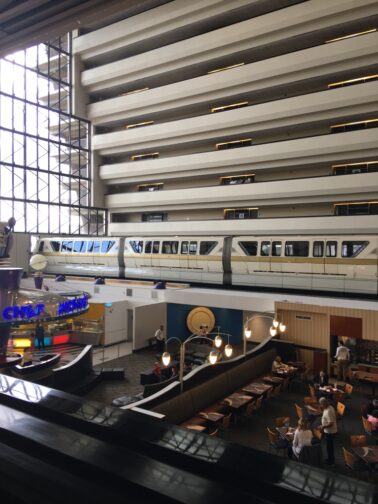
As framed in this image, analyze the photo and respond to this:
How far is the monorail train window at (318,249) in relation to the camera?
13714 mm

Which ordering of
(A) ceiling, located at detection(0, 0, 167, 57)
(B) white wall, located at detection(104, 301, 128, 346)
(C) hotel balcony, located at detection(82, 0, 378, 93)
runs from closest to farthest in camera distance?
(A) ceiling, located at detection(0, 0, 167, 57) → (B) white wall, located at detection(104, 301, 128, 346) → (C) hotel balcony, located at detection(82, 0, 378, 93)

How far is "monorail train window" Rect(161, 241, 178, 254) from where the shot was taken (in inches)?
717

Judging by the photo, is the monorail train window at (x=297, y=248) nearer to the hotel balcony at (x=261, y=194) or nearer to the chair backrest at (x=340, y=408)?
the chair backrest at (x=340, y=408)

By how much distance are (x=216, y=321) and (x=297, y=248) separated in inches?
185

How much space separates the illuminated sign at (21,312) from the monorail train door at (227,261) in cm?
993

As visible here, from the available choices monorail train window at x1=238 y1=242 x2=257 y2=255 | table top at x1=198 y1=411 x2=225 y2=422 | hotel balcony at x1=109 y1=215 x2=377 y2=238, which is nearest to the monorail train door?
monorail train window at x1=238 y1=242 x2=257 y2=255

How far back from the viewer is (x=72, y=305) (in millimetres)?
9789

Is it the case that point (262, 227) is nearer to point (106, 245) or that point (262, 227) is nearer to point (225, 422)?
point (106, 245)

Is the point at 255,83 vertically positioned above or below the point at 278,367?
above

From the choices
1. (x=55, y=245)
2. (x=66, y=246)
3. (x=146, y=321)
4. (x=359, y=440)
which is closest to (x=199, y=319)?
(x=146, y=321)

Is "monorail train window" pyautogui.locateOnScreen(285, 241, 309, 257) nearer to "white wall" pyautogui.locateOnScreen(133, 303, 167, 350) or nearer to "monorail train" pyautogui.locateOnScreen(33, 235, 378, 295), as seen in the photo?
"monorail train" pyautogui.locateOnScreen(33, 235, 378, 295)

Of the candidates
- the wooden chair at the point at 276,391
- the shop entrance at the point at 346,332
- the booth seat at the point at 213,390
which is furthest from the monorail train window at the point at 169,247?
the wooden chair at the point at 276,391

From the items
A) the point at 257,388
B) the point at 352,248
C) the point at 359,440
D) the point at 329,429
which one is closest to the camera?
the point at 359,440

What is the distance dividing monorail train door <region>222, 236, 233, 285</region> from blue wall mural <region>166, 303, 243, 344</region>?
1.40 m
